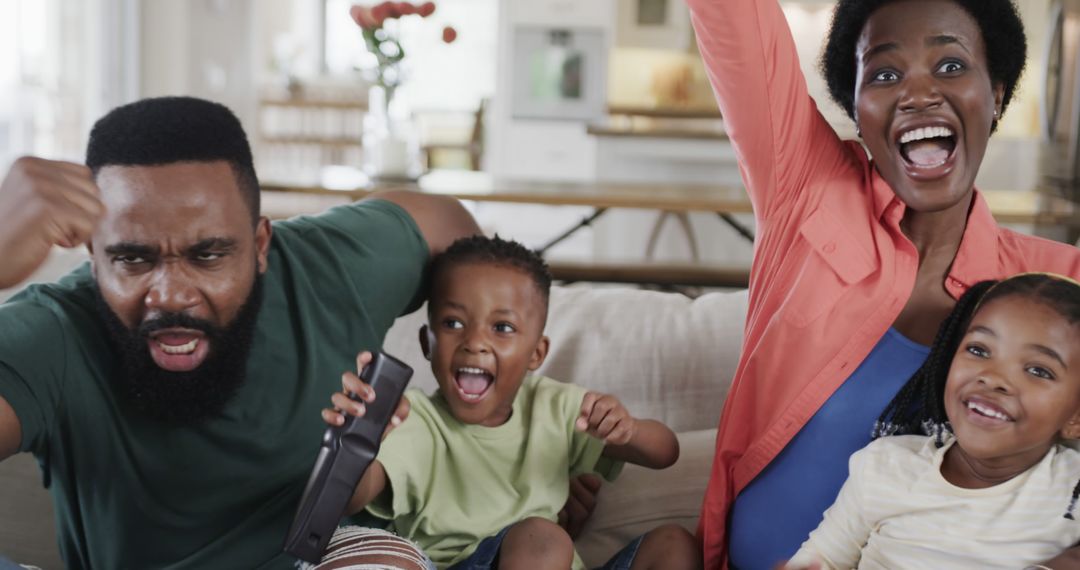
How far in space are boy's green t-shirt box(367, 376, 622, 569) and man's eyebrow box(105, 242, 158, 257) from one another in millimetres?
440

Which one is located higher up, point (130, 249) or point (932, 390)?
point (130, 249)

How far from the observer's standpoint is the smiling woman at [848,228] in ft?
4.91

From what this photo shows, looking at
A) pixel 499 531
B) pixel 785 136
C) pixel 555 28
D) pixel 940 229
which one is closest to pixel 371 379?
pixel 499 531

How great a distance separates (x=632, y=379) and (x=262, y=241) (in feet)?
2.52

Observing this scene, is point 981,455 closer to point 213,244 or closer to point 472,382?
point 472,382

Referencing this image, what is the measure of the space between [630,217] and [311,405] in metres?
4.44

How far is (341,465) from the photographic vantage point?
1.38 m

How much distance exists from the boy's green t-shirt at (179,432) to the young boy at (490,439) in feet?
0.45

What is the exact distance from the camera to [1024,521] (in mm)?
1370

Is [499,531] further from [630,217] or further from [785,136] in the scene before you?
[630,217]

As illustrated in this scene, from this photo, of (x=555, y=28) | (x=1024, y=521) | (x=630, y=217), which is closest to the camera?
(x=1024, y=521)

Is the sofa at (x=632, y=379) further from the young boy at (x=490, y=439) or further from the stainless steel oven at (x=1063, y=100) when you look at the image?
the stainless steel oven at (x=1063, y=100)

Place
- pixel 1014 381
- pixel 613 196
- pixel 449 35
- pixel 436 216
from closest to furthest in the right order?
1. pixel 1014 381
2. pixel 436 216
3. pixel 613 196
4. pixel 449 35

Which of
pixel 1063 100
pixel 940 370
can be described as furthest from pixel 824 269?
pixel 1063 100
